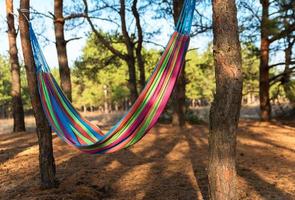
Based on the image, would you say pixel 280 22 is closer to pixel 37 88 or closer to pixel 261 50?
pixel 261 50

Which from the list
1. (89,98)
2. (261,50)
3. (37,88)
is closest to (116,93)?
(89,98)

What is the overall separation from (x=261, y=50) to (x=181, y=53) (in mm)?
8143

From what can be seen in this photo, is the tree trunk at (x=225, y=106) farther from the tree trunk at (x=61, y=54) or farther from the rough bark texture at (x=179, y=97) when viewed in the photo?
the rough bark texture at (x=179, y=97)

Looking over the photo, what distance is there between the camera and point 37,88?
13.4ft

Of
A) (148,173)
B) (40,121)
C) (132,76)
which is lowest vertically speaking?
(148,173)

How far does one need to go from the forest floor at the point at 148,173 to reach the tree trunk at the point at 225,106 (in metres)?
0.99

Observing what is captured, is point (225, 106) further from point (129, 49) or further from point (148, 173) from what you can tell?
point (129, 49)

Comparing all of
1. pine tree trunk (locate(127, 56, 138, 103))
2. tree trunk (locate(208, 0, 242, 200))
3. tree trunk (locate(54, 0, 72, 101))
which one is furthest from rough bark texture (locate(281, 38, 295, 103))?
tree trunk (locate(208, 0, 242, 200))

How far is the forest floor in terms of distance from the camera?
377 centimetres

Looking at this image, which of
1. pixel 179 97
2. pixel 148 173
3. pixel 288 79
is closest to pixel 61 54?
pixel 179 97

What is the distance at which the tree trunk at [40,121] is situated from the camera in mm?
3980

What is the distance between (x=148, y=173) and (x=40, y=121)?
1.56 meters

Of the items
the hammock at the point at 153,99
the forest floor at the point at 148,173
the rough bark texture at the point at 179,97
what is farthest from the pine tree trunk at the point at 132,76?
the hammock at the point at 153,99

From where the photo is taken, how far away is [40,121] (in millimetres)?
4055
